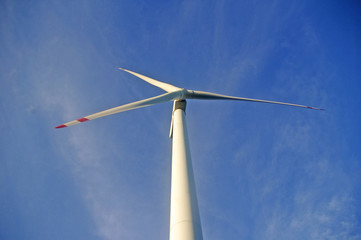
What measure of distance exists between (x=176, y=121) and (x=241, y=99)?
7.51 metres

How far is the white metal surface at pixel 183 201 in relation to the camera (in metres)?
7.48

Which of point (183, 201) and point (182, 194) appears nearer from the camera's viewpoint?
point (183, 201)

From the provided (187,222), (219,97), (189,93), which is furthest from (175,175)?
(219,97)

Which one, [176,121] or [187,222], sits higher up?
[176,121]

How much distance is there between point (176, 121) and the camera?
14117mm

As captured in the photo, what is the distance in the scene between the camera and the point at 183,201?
8.20 meters

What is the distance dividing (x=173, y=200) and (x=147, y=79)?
1678cm

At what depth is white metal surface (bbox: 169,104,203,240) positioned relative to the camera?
748 cm

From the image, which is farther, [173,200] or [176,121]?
[176,121]

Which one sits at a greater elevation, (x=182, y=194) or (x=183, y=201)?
(x=182, y=194)

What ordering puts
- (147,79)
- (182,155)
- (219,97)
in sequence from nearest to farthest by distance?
1. (182,155)
2. (219,97)
3. (147,79)

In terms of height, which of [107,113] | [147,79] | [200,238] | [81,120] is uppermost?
[147,79]

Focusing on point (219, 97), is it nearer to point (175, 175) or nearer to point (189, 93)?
point (189, 93)

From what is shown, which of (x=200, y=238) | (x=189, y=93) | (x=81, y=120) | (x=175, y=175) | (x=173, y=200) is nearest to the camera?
(x=200, y=238)
